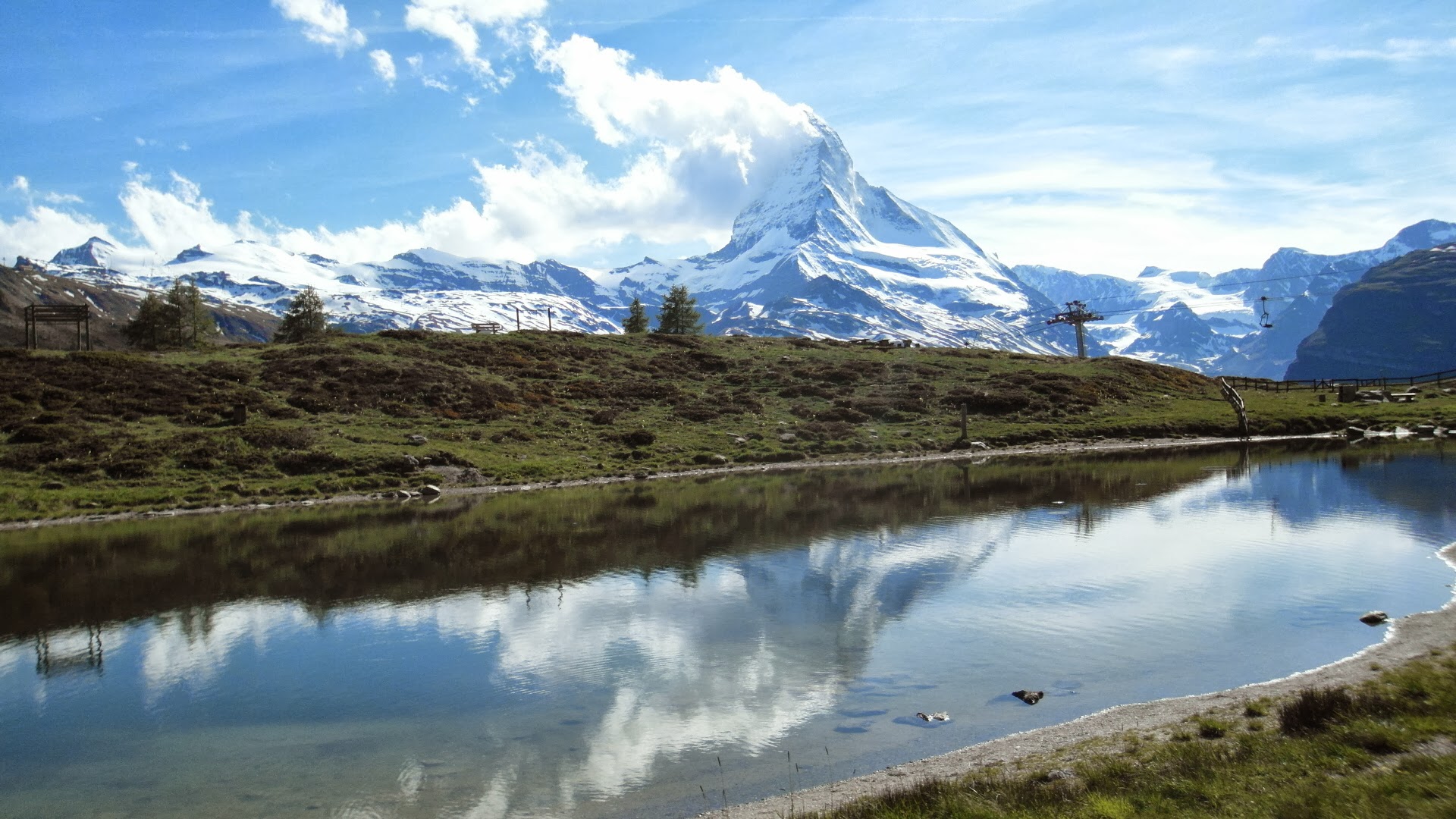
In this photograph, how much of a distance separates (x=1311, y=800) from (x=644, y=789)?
8755mm

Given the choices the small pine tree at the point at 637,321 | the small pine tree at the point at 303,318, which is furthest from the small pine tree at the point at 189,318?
the small pine tree at the point at 637,321

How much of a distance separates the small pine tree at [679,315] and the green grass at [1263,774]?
116456 mm

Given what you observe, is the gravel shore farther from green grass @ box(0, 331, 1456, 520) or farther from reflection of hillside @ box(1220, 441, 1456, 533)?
green grass @ box(0, 331, 1456, 520)

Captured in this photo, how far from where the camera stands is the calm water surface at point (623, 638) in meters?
14.4

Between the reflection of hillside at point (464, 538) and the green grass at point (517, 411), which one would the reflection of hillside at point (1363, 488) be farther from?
the green grass at point (517, 411)

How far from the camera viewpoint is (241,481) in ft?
160

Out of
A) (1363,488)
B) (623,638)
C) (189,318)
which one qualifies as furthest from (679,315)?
(623,638)

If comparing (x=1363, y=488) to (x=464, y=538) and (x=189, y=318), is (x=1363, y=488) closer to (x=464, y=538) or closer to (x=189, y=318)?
(x=464, y=538)

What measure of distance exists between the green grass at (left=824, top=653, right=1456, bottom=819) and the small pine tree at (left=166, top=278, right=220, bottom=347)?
107 m

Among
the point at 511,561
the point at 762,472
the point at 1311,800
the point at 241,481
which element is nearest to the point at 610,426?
the point at 762,472

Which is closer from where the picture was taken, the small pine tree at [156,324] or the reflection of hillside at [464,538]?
the reflection of hillside at [464,538]

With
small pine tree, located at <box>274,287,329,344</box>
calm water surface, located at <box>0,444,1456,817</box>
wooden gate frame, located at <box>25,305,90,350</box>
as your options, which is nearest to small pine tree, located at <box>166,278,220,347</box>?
small pine tree, located at <box>274,287,329,344</box>

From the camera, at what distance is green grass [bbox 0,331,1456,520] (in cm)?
5006

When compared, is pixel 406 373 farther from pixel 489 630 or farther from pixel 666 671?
pixel 666 671
